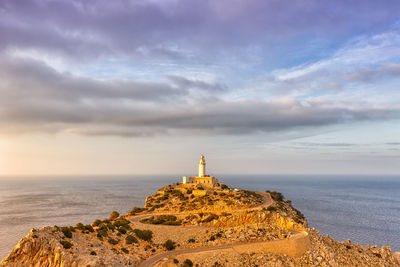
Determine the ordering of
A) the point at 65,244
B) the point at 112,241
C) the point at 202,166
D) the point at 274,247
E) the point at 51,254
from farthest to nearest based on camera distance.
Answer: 1. the point at 202,166
2. the point at 274,247
3. the point at 112,241
4. the point at 65,244
5. the point at 51,254

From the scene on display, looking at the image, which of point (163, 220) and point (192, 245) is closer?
point (192, 245)

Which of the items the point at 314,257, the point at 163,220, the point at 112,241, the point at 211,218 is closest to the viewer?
the point at 112,241

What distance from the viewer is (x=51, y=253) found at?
82.8 ft

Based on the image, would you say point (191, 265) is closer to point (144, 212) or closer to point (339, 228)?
point (144, 212)

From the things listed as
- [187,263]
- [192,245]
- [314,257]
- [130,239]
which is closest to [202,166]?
[192,245]

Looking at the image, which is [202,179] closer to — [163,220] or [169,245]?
[163,220]

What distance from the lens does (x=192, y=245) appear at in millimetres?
36938

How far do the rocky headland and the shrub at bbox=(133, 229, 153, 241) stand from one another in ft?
0.48

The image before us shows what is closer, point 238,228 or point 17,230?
point 238,228

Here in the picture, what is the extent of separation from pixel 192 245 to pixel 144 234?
7391 millimetres

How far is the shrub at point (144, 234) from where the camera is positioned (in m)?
37.7

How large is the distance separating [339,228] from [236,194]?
36.8 m

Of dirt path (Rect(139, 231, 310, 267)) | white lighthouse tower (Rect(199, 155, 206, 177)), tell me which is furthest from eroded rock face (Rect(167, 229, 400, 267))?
white lighthouse tower (Rect(199, 155, 206, 177))

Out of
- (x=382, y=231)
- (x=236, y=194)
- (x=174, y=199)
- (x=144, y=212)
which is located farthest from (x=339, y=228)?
(x=144, y=212)
